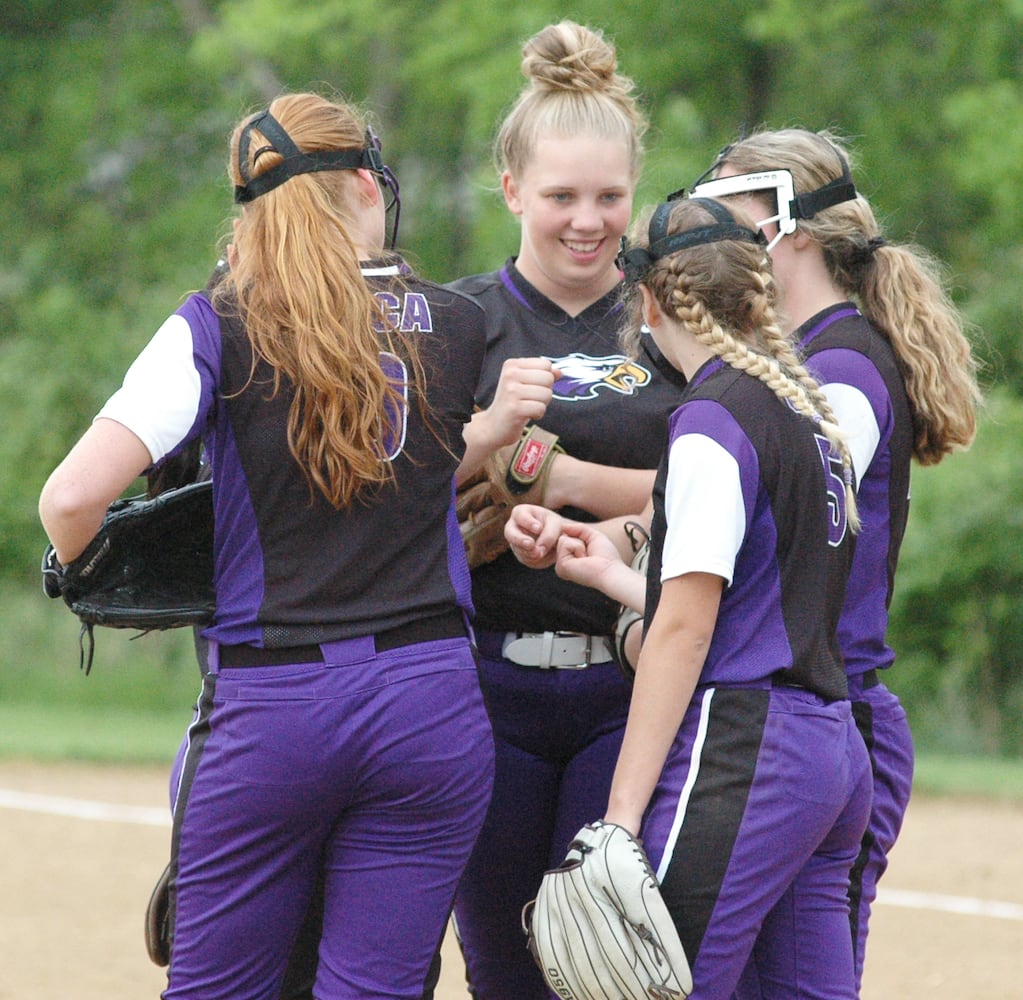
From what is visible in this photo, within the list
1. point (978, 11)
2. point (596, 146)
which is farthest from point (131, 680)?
point (596, 146)

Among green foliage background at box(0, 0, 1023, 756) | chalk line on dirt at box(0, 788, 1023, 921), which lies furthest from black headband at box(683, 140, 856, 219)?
green foliage background at box(0, 0, 1023, 756)

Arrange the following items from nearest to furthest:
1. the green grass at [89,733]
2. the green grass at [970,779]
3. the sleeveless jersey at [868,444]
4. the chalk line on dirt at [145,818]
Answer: the sleeveless jersey at [868,444], the chalk line on dirt at [145,818], the green grass at [970,779], the green grass at [89,733]

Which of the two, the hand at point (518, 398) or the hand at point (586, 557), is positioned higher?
the hand at point (518, 398)

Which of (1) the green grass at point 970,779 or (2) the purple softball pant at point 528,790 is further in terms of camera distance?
(1) the green grass at point 970,779

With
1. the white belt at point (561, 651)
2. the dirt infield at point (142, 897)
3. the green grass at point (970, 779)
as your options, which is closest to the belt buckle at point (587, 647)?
the white belt at point (561, 651)

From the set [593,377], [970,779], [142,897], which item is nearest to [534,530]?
[593,377]

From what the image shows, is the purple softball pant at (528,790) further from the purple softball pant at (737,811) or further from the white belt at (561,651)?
the purple softball pant at (737,811)

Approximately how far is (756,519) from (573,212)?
1026mm

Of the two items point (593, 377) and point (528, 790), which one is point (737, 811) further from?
point (593, 377)

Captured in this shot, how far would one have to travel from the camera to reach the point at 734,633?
255 cm

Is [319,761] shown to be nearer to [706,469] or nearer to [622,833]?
[622,833]

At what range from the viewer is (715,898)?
8.17ft

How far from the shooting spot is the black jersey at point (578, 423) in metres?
3.22

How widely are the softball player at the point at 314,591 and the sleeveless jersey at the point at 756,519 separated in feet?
1.37
